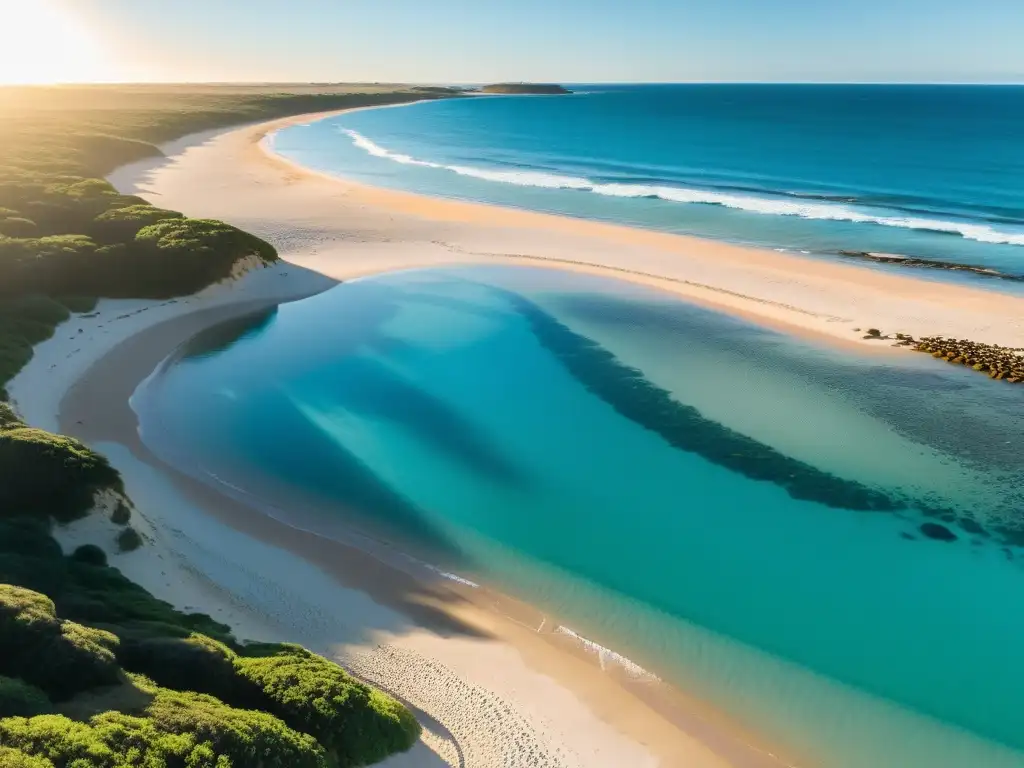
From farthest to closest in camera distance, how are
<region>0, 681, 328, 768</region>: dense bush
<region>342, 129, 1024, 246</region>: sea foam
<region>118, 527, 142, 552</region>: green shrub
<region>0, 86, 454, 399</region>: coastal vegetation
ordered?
<region>342, 129, 1024, 246</region>: sea foam, <region>0, 86, 454, 399</region>: coastal vegetation, <region>118, 527, 142, 552</region>: green shrub, <region>0, 681, 328, 768</region>: dense bush

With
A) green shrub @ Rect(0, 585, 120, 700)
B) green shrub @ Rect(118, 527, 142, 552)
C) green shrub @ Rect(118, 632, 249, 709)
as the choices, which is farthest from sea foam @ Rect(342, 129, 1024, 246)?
green shrub @ Rect(0, 585, 120, 700)

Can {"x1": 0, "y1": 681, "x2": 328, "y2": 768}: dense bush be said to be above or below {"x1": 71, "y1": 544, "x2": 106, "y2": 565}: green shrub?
above

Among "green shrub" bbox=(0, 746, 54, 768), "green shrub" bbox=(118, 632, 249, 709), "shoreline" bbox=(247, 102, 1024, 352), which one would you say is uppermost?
"shoreline" bbox=(247, 102, 1024, 352)

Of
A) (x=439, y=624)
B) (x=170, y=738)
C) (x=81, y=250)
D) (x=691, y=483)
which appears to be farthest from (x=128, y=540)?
(x=81, y=250)

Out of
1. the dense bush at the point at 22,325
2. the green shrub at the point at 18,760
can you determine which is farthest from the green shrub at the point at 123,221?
the green shrub at the point at 18,760

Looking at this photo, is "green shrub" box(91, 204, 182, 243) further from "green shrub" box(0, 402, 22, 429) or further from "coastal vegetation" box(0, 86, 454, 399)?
"green shrub" box(0, 402, 22, 429)

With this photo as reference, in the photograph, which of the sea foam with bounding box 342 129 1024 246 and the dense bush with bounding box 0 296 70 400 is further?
the sea foam with bounding box 342 129 1024 246

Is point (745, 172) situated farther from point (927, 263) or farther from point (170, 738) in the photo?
point (170, 738)
